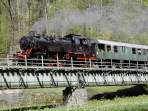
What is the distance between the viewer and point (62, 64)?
54.8 m

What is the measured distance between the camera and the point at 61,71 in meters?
54.3

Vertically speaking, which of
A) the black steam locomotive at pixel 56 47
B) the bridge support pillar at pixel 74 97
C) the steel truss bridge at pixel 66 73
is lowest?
the bridge support pillar at pixel 74 97

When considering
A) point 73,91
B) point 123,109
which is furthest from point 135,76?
point 123,109

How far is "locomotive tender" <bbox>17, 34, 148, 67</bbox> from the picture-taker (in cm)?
5362

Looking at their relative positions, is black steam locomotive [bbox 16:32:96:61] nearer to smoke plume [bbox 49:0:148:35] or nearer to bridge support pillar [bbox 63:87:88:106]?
bridge support pillar [bbox 63:87:88:106]

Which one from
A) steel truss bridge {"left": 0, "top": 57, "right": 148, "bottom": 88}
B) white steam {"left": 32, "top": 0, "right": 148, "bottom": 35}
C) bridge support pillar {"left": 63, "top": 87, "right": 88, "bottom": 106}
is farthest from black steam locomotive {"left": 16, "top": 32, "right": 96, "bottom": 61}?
white steam {"left": 32, "top": 0, "right": 148, "bottom": 35}

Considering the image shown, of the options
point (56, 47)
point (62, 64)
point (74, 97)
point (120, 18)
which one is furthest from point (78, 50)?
point (120, 18)

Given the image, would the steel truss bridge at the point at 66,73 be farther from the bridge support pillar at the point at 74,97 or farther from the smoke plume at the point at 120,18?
the smoke plume at the point at 120,18

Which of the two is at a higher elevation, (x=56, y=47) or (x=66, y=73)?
(x=56, y=47)

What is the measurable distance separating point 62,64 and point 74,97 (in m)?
4.45

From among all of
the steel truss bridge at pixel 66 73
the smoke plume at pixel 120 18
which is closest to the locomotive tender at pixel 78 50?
the steel truss bridge at pixel 66 73

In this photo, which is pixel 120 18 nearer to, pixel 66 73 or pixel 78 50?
pixel 78 50

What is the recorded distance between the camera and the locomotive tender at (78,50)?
53.6 m

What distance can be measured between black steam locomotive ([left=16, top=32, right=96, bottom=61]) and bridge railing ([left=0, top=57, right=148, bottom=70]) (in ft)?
2.20
